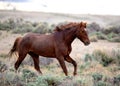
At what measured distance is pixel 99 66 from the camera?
17.5m

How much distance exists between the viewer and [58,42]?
13867 millimetres

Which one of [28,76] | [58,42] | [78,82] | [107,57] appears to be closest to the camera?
[78,82]

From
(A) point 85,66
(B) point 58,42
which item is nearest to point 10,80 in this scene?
(B) point 58,42

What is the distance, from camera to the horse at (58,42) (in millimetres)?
13750

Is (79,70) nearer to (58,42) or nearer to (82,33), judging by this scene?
(58,42)

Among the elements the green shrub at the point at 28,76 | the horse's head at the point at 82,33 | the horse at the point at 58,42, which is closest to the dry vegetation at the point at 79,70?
the green shrub at the point at 28,76

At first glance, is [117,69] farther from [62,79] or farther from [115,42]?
[115,42]

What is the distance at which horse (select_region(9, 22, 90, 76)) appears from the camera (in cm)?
1375

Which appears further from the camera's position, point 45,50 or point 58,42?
point 45,50

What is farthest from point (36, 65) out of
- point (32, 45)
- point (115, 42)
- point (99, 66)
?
point (115, 42)

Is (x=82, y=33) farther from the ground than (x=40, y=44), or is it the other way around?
(x=82, y=33)

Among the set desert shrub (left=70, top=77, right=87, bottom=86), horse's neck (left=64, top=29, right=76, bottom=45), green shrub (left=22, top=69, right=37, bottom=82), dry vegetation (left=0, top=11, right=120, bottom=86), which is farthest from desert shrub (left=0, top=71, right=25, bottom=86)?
horse's neck (left=64, top=29, right=76, bottom=45)

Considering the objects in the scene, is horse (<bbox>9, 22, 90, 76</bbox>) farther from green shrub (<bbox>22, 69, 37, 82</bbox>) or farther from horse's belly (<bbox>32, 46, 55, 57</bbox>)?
green shrub (<bbox>22, 69, 37, 82</bbox>)

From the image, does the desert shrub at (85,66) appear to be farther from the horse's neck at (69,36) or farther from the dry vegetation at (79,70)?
the horse's neck at (69,36)
